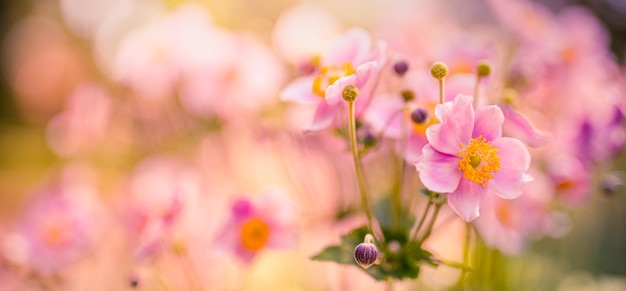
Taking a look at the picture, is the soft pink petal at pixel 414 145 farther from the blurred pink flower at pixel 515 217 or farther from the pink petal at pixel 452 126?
the blurred pink flower at pixel 515 217

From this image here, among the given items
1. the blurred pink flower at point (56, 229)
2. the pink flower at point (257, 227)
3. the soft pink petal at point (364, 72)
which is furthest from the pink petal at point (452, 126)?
the blurred pink flower at point (56, 229)

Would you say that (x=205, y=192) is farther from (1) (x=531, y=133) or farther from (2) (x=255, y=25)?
(1) (x=531, y=133)

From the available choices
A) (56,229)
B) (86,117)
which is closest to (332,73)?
(56,229)

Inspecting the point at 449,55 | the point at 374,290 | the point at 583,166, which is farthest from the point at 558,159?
the point at 374,290

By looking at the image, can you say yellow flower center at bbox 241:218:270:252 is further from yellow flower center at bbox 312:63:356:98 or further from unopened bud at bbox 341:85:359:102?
unopened bud at bbox 341:85:359:102

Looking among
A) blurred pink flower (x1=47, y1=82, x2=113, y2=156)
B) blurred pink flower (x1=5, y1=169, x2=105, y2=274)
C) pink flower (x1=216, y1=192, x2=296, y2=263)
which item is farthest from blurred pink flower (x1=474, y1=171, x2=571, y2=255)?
blurred pink flower (x1=47, y1=82, x2=113, y2=156)

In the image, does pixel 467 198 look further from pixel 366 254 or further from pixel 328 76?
pixel 328 76
